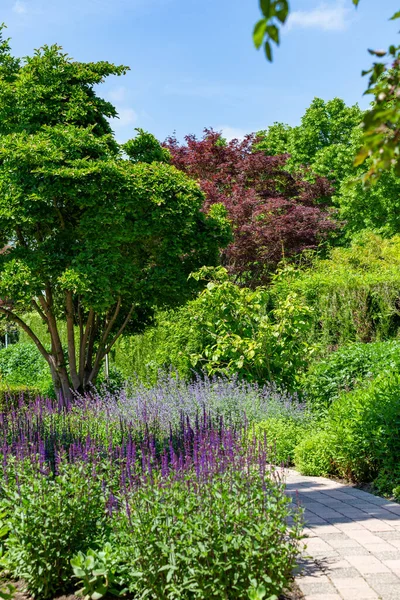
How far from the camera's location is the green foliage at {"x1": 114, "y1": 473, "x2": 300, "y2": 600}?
3.17 meters

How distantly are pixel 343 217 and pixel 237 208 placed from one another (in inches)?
290

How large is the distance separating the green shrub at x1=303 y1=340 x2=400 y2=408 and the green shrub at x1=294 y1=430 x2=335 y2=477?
129 cm

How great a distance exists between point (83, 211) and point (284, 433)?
5.55 meters

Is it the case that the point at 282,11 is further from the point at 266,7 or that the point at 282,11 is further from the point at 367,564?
the point at 367,564

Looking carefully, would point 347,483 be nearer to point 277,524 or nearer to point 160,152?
point 277,524

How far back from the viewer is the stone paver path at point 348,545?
3486 mm

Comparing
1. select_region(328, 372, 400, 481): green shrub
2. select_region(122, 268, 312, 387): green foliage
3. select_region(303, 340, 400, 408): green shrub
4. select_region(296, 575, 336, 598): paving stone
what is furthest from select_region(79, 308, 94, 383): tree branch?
select_region(296, 575, 336, 598): paving stone

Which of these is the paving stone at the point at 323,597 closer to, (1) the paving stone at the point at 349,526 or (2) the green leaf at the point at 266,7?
(1) the paving stone at the point at 349,526

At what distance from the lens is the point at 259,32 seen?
1.40 meters

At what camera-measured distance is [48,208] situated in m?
10.1

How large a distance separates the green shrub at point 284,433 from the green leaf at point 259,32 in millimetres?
5750

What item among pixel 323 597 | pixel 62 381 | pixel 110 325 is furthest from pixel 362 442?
pixel 62 381

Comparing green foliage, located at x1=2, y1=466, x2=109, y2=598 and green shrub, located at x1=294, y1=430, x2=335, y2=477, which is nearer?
green foliage, located at x1=2, y1=466, x2=109, y2=598

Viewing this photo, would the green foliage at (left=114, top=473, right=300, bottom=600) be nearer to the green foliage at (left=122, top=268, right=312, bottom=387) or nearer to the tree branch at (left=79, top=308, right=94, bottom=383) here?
the green foliage at (left=122, top=268, right=312, bottom=387)
